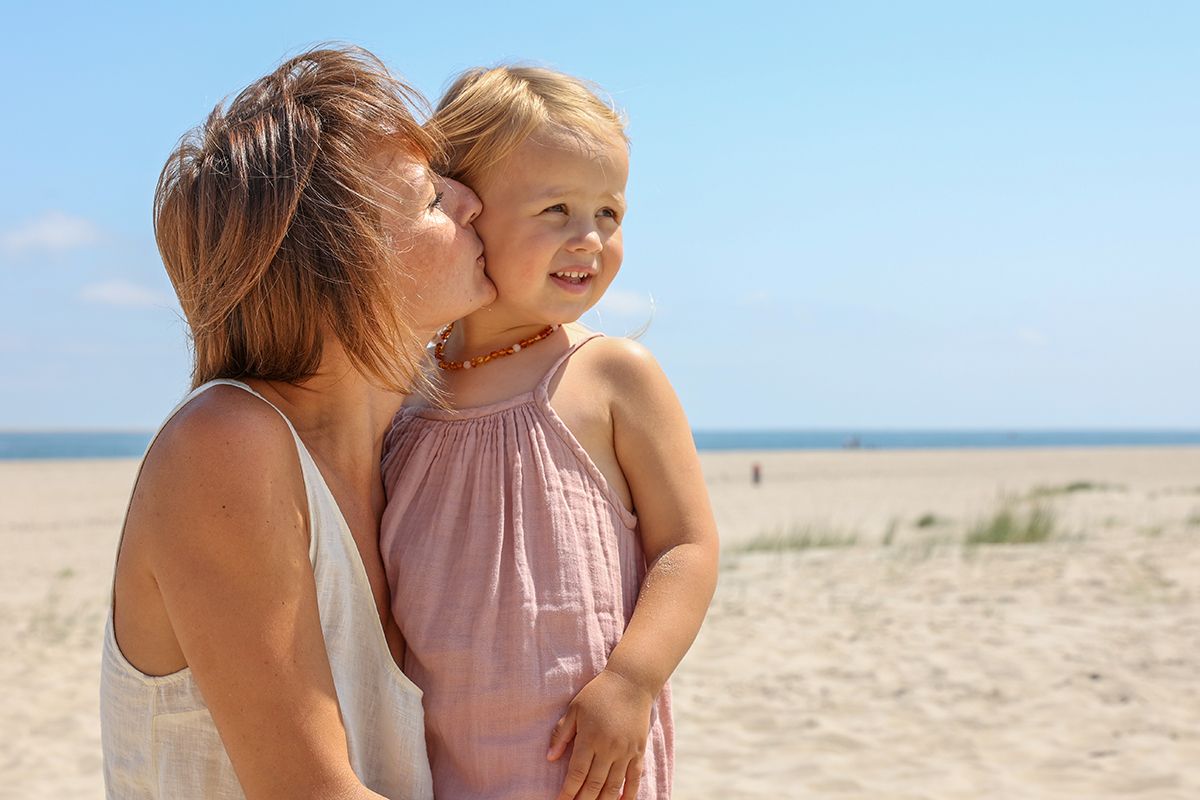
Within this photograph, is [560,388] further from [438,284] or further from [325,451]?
[325,451]

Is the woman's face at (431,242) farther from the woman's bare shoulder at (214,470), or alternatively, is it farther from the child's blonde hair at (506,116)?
the woman's bare shoulder at (214,470)

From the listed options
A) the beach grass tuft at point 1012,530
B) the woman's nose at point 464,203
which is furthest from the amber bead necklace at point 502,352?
the beach grass tuft at point 1012,530

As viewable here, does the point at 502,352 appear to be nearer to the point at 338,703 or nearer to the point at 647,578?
the point at 647,578

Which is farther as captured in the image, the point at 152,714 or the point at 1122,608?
the point at 1122,608

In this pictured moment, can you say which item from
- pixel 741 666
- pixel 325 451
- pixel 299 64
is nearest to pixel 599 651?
pixel 325 451

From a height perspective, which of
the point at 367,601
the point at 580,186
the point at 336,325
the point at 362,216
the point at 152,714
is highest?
the point at 580,186

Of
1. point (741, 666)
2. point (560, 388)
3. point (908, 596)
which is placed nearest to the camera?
point (560, 388)

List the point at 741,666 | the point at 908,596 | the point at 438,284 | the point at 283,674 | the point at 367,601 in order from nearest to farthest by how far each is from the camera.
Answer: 1. the point at 283,674
2. the point at 367,601
3. the point at 438,284
4. the point at 741,666
5. the point at 908,596

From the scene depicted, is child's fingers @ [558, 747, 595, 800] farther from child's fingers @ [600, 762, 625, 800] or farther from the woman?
the woman

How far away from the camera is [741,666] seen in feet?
22.2

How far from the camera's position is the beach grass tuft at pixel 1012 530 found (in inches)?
433

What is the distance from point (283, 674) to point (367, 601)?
0.24 m

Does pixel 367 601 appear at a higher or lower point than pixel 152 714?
higher

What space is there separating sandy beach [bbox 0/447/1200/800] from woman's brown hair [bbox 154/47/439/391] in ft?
12.4
